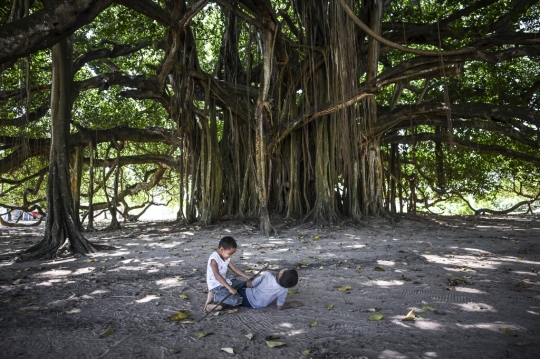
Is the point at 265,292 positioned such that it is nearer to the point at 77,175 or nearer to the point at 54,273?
the point at 54,273

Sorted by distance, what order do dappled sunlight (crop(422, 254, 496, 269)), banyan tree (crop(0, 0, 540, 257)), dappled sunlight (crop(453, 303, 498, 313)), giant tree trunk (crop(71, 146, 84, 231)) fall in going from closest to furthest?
dappled sunlight (crop(453, 303, 498, 313))
dappled sunlight (crop(422, 254, 496, 269))
banyan tree (crop(0, 0, 540, 257))
giant tree trunk (crop(71, 146, 84, 231))

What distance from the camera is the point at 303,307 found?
2.57 m

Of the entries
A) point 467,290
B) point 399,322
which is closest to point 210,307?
point 399,322

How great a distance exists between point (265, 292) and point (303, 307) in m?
0.26

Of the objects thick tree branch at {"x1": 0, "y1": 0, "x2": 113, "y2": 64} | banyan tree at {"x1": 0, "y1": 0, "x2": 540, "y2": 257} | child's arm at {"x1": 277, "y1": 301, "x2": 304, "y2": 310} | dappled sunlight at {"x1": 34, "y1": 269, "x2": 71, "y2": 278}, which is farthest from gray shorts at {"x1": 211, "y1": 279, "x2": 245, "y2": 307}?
banyan tree at {"x1": 0, "y1": 0, "x2": 540, "y2": 257}

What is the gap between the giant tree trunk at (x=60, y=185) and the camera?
15.8 feet

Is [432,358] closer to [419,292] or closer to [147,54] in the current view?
[419,292]

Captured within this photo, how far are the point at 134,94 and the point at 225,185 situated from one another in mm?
2624

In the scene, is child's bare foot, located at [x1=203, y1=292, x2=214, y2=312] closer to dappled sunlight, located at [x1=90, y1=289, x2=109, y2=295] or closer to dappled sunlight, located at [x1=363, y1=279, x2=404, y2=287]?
dappled sunlight, located at [x1=90, y1=289, x2=109, y2=295]

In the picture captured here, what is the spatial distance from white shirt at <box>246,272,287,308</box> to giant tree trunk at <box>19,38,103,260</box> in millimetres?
3027

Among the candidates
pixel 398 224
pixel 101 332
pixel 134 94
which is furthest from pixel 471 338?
pixel 134 94

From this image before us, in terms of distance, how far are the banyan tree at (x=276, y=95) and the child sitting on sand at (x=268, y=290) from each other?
266 centimetres

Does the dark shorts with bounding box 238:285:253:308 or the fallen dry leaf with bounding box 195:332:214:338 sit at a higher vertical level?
the dark shorts with bounding box 238:285:253:308

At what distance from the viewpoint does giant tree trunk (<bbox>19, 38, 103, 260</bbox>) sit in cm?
482
